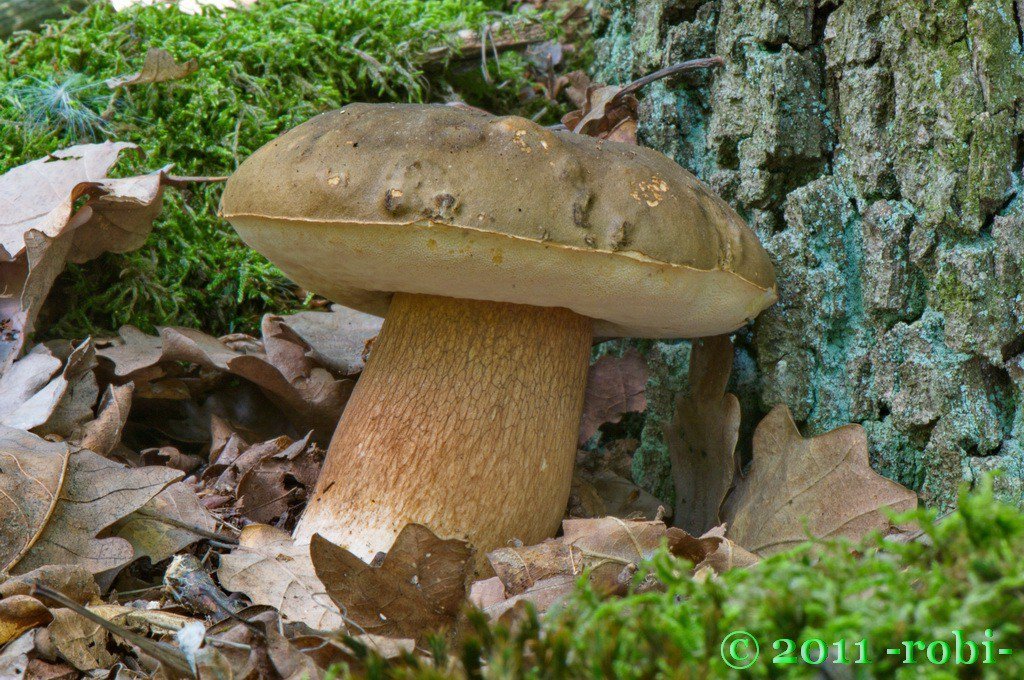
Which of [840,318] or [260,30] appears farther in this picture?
[260,30]

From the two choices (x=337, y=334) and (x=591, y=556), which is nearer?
(x=591, y=556)

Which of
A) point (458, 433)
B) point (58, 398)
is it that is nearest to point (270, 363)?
point (58, 398)

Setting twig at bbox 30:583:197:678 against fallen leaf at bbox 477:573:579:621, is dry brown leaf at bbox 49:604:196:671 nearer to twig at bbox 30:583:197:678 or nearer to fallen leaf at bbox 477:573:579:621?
twig at bbox 30:583:197:678

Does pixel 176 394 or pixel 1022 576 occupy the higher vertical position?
pixel 1022 576

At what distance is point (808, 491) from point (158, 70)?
214 cm

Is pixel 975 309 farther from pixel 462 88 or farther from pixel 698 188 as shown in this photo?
pixel 462 88

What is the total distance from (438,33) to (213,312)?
4.00ft

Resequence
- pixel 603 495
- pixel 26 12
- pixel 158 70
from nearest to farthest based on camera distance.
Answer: pixel 603 495 < pixel 158 70 < pixel 26 12

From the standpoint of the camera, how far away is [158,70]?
8.13 ft

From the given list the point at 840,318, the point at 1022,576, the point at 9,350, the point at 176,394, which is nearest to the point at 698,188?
the point at 840,318

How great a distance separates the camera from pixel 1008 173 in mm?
1631

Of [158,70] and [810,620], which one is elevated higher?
[810,620]

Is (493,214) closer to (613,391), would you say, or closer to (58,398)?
(613,391)

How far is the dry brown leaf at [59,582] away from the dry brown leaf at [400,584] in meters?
0.42
